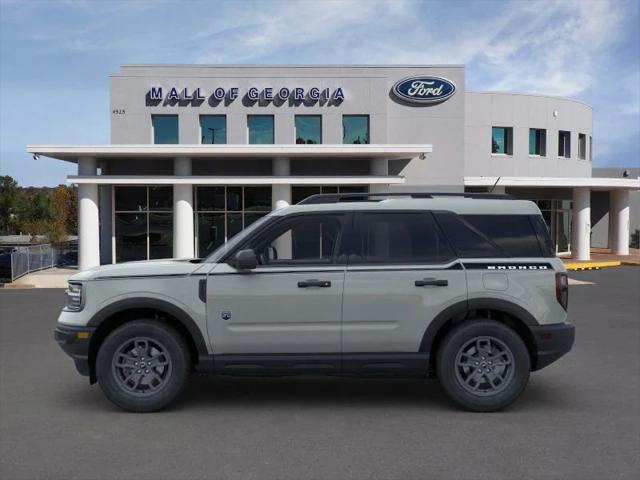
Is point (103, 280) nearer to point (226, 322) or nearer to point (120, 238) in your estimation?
point (226, 322)

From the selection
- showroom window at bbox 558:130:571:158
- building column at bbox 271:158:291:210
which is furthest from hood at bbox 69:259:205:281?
showroom window at bbox 558:130:571:158

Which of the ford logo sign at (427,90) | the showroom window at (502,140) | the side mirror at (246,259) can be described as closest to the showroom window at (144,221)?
the ford logo sign at (427,90)

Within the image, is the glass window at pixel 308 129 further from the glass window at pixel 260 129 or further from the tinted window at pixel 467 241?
the tinted window at pixel 467 241

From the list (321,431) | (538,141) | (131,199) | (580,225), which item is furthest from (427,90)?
(321,431)

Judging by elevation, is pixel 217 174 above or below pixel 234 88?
below

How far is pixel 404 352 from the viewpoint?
583 centimetres

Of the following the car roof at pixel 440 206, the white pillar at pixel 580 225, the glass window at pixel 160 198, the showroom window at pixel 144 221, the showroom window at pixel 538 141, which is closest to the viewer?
the car roof at pixel 440 206

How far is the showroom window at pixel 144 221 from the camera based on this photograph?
91.1 feet

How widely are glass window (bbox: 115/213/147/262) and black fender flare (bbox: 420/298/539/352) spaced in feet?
78.0

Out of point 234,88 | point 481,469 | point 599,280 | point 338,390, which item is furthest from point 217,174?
point 481,469

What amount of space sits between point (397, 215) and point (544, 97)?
99.6 feet

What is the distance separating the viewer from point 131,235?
28.1 m

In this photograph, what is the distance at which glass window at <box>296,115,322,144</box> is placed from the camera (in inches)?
1097

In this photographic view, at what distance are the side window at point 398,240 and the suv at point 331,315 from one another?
0.05 ft
